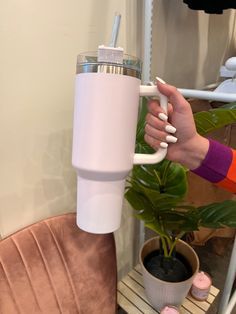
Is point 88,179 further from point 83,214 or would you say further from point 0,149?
point 0,149

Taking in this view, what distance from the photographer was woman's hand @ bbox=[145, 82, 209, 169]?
52 cm

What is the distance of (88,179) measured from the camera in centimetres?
49

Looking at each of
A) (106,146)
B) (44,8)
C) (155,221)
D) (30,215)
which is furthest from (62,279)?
(44,8)

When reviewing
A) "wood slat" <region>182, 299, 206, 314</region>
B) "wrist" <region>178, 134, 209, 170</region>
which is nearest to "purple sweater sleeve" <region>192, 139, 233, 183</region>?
"wrist" <region>178, 134, 209, 170</region>

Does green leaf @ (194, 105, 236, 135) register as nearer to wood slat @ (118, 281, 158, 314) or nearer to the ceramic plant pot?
the ceramic plant pot

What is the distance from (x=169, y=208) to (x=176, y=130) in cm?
25

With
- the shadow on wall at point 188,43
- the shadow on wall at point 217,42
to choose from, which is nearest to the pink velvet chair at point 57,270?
the shadow on wall at point 188,43

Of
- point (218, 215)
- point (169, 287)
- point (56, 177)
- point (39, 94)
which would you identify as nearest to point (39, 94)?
point (39, 94)

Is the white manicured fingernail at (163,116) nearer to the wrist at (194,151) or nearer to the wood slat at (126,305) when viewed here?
the wrist at (194,151)

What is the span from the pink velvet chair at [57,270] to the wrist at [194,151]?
1.12 ft

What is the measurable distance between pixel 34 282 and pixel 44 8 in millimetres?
637

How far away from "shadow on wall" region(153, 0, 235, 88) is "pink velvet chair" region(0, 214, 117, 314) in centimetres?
65

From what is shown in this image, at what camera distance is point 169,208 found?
29.6 inches

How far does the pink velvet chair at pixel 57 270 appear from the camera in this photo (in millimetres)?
650
